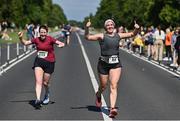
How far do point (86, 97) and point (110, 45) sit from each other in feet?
11.1

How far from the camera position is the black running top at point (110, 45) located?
11.7 m

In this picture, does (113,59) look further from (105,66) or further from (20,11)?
(20,11)

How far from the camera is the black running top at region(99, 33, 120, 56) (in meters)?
11.7

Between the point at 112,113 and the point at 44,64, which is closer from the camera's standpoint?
the point at 112,113

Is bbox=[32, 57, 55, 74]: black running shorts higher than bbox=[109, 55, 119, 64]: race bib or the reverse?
the reverse

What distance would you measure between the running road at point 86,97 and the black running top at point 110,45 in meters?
1.25

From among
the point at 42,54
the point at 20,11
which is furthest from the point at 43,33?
the point at 20,11

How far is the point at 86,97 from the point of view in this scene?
14.8 meters

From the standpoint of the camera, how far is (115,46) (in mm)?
11766

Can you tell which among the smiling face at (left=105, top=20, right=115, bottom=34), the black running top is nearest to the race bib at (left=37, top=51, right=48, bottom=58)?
the black running top

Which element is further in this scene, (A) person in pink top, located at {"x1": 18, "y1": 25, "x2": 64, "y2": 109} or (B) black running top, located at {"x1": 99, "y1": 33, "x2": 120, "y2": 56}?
(A) person in pink top, located at {"x1": 18, "y1": 25, "x2": 64, "y2": 109}

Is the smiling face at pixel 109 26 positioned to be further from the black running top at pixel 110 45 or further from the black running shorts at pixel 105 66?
the black running shorts at pixel 105 66

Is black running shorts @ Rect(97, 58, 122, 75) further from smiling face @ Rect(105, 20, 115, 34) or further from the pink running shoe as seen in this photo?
the pink running shoe

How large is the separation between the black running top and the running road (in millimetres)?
1246
